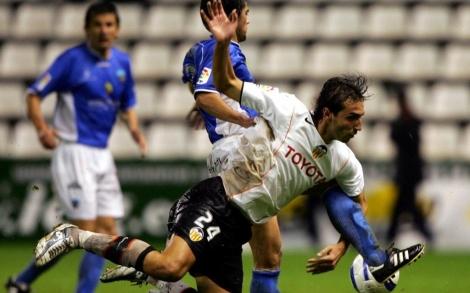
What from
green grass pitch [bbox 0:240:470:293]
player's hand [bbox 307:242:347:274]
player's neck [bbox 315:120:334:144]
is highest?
player's neck [bbox 315:120:334:144]

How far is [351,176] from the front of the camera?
6660 mm

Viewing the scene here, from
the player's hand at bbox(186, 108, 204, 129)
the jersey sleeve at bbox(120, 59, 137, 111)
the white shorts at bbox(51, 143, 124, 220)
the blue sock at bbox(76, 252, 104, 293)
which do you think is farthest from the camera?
the jersey sleeve at bbox(120, 59, 137, 111)

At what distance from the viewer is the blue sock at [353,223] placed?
6.76 m

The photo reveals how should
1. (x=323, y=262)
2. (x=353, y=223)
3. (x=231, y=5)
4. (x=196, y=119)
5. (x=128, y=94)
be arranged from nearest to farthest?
(x=323, y=262), (x=353, y=223), (x=231, y=5), (x=196, y=119), (x=128, y=94)

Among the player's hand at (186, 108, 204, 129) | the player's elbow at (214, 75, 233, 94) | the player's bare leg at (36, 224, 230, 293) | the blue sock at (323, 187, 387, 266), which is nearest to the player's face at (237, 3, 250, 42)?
the player's hand at (186, 108, 204, 129)

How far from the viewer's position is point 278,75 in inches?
677

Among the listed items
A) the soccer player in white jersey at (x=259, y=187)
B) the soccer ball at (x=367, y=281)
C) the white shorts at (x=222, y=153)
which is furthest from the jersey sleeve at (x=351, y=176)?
the white shorts at (x=222, y=153)

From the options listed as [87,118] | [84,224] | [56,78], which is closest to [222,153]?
[84,224]

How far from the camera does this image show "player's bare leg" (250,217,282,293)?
7.02 m

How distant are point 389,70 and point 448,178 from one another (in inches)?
141

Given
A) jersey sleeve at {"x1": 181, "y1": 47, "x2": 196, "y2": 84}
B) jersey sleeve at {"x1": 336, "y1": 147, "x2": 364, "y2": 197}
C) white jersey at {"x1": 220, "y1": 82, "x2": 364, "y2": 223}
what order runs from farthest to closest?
jersey sleeve at {"x1": 181, "y1": 47, "x2": 196, "y2": 84} < jersey sleeve at {"x1": 336, "y1": 147, "x2": 364, "y2": 197} < white jersey at {"x1": 220, "y1": 82, "x2": 364, "y2": 223}

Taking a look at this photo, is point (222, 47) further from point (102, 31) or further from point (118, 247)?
point (102, 31)

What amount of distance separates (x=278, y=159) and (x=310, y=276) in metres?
4.88

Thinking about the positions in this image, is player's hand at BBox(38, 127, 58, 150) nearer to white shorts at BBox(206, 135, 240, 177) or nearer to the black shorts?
white shorts at BBox(206, 135, 240, 177)
